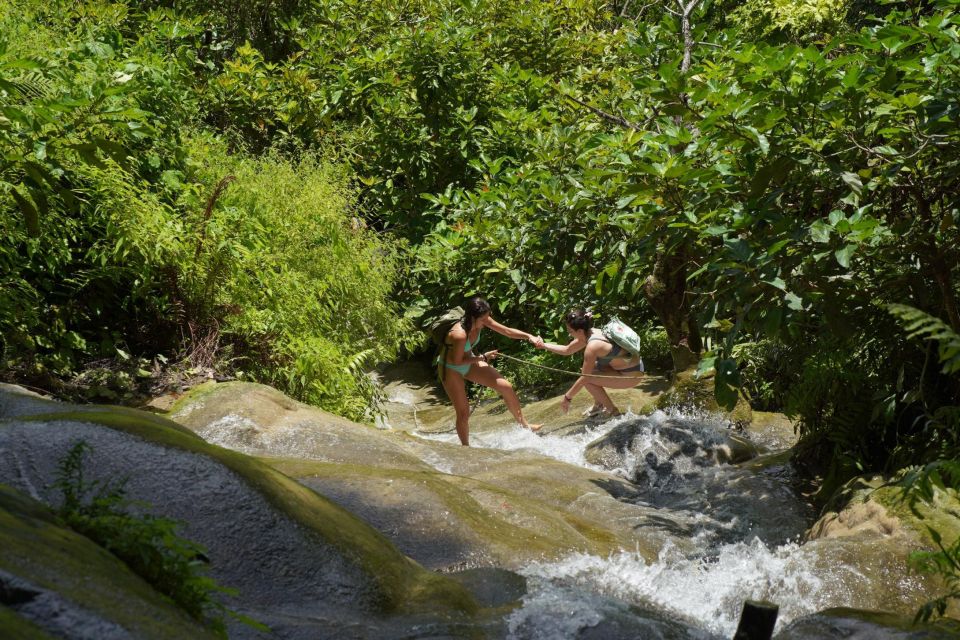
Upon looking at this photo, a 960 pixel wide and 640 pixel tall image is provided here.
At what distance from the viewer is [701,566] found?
580cm

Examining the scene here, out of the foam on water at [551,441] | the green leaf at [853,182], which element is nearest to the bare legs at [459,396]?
the foam on water at [551,441]

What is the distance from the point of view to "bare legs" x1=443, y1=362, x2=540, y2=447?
9.43 metres

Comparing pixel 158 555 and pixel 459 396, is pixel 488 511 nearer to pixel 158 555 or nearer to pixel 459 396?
pixel 158 555

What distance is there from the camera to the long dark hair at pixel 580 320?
10.5m

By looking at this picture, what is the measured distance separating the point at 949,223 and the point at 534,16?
439 inches

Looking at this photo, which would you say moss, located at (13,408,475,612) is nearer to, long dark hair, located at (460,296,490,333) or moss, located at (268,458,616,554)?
moss, located at (268,458,616,554)

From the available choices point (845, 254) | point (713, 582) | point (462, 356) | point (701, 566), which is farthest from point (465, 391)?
point (845, 254)

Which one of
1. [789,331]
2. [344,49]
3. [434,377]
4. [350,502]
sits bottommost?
[434,377]

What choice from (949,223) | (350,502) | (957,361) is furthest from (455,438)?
(957,361)

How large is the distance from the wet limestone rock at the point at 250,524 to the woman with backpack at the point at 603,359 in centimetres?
590

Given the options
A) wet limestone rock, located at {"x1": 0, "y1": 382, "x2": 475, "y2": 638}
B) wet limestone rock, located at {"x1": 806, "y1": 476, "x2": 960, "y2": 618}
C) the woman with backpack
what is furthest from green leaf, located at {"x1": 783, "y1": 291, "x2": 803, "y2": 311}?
the woman with backpack

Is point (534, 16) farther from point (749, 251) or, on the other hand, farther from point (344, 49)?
point (749, 251)

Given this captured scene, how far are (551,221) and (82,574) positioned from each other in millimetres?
6643

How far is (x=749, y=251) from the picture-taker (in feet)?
18.6
